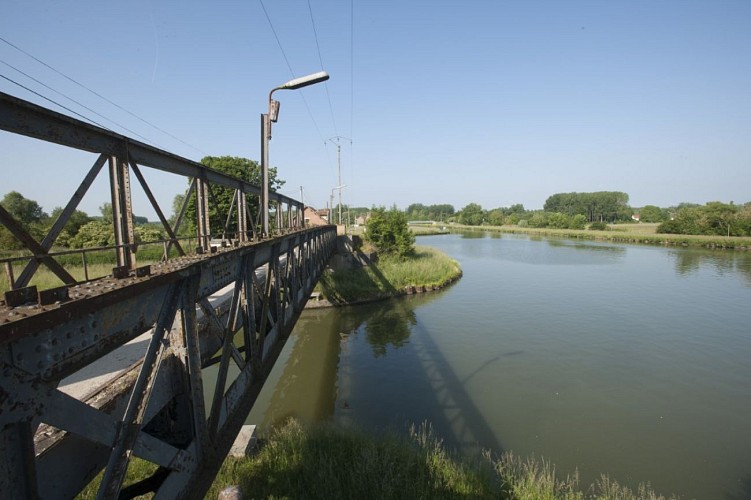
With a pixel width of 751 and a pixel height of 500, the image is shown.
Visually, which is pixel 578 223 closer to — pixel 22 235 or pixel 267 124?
pixel 267 124

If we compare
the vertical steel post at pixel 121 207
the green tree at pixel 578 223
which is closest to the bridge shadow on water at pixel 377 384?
the vertical steel post at pixel 121 207

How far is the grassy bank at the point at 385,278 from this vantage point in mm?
26594

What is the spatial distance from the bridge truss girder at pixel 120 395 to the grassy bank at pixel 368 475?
125 inches

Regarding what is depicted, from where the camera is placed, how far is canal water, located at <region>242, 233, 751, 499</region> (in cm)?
1000

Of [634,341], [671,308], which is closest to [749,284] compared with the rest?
[671,308]

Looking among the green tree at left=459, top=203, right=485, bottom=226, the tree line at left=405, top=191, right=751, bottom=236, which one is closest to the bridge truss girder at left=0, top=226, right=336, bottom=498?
the tree line at left=405, top=191, right=751, bottom=236

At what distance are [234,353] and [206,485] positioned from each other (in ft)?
5.07

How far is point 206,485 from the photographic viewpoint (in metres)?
3.79

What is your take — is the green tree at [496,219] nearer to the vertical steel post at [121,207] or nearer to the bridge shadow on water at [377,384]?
the bridge shadow on water at [377,384]

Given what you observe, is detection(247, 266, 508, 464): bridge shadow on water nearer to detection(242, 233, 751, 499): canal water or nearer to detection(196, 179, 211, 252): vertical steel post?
detection(242, 233, 751, 499): canal water

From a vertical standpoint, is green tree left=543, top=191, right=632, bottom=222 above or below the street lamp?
above

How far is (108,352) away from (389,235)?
36.0 meters

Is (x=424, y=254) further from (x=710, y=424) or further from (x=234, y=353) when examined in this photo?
(x=234, y=353)

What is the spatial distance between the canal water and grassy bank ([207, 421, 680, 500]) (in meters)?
1.86
